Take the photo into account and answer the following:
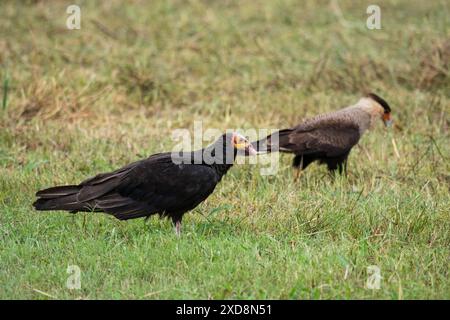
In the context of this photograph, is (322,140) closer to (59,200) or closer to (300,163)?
(300,163)

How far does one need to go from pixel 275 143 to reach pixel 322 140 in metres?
0.46

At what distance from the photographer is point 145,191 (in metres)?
5.62

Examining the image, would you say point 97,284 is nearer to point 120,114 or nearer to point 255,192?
point 255,192

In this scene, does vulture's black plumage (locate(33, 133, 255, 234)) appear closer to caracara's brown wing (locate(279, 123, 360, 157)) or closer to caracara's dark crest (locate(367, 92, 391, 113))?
caracara's brown wing (locate(279, 123, 360, 157))

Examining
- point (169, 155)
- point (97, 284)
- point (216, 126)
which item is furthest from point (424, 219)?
point (216, 126)

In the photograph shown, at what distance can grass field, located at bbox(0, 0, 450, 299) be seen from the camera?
4.91m

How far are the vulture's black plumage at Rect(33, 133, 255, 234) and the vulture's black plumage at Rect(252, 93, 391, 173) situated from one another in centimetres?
165

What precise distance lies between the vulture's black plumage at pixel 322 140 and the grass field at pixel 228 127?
23 centimetres

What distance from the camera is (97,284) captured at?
4816 mm

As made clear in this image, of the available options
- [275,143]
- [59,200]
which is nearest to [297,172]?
[275,143]

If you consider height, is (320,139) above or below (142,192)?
above

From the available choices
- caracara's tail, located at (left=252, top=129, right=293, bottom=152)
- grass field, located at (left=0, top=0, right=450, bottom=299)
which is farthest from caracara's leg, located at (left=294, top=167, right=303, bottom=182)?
caracara's tail, located at (left=252, top=129, right=293, bottom=152)

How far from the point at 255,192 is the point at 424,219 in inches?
58.7

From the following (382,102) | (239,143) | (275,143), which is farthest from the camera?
(382,102)
